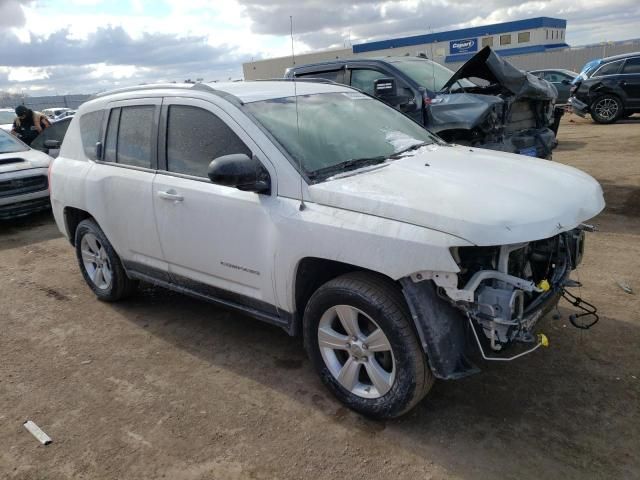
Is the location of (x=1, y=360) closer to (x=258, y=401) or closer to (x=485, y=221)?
(x=258, y=401)

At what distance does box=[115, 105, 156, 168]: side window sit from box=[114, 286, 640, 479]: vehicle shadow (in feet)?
4.67

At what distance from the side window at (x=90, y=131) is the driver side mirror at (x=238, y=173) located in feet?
6.78

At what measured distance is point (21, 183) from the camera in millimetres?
8414

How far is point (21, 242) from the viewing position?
7.70 m

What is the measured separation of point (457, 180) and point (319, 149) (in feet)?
2.91

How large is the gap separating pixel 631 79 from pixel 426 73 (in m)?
Answer: 9.96

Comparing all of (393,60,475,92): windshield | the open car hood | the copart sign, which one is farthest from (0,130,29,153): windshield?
the copart sign

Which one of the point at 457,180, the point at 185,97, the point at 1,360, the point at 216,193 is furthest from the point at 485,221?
the point at 1,360

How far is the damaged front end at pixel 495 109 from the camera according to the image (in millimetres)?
6559

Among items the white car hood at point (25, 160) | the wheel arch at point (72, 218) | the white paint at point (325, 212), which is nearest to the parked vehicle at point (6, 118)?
the white car hood at point (25, 160)

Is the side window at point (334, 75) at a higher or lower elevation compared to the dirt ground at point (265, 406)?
higher

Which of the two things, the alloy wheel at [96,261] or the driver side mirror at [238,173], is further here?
the alloy wheel at [96,261]

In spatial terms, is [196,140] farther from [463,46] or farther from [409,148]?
[463,46]

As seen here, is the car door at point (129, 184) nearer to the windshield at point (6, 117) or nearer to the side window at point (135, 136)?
the side window at point (135, 136)
